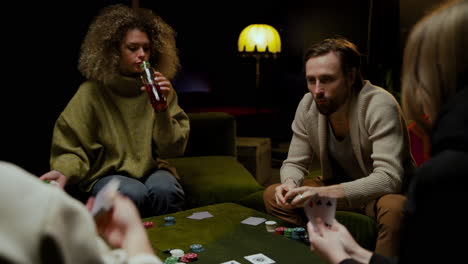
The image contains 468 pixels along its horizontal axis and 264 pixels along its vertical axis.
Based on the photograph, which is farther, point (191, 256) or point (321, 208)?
point (191, 256)

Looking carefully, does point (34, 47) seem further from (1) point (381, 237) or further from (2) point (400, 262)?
(2) point (400, 262)

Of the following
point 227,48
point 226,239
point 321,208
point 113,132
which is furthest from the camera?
point 227,48

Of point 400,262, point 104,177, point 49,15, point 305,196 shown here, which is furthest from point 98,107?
point 400,262

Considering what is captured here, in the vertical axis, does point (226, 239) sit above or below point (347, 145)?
below

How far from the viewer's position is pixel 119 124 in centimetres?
289

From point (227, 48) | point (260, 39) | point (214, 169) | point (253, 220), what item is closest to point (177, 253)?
point (253, 220)

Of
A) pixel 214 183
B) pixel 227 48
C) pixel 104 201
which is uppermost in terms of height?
pixel 227 48

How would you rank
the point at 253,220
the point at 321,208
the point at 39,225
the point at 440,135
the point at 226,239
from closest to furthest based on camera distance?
the point at 39,225 → the point at 440,135 → the point at 321,208 → the point at 226,239 → the point at 253,220

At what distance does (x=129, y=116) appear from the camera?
2.89 m

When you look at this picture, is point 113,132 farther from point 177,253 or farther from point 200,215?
point 177,253

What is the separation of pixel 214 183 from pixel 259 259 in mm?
1211

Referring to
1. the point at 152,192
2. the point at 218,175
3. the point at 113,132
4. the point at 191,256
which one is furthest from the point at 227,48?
the point at 191,256

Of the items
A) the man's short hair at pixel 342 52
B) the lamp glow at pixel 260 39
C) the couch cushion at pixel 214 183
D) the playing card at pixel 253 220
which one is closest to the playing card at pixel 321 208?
the playing card at pixel 253 220

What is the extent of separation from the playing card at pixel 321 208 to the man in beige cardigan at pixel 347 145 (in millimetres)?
458
